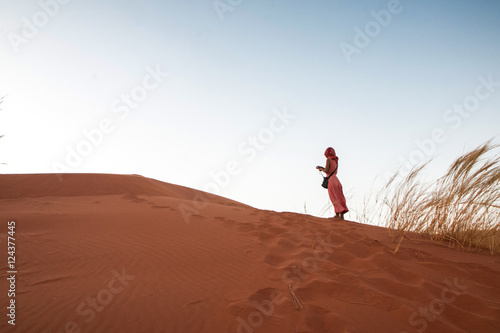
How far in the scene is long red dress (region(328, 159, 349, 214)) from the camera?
6.76 m

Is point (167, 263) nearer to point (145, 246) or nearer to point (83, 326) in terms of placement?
point (145, 246)

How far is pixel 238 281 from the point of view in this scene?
2488 mm

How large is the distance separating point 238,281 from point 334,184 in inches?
200

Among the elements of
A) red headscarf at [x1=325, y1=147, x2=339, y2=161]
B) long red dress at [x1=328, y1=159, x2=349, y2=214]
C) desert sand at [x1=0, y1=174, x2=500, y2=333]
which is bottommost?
desert sand at [x1=0, y1=174, x2=500, y2=333]

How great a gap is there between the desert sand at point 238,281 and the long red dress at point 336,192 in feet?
7.95

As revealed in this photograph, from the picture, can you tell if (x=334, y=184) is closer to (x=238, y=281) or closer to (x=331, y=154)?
(x=331, y=154)

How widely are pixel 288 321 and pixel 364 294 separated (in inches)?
29.1

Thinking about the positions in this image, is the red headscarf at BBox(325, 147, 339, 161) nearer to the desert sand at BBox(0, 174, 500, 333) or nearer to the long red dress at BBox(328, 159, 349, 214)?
the long red dress at BBox(328, 159, 349, 214)

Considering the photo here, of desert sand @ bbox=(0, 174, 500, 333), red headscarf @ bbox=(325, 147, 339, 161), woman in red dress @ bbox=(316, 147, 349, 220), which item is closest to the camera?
desert sand @ bbox=(0, 174, 500, 333)

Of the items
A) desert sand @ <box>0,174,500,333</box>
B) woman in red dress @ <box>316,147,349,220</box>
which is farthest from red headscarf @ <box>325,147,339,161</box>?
desert sand @ <box>0,174,500,333</box>

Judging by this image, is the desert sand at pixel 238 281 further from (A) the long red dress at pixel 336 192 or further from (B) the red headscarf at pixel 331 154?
(B) the red headscarf at pixel 331 154

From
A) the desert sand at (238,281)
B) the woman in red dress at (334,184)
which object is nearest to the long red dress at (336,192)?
the woman in red dress at (334,184)

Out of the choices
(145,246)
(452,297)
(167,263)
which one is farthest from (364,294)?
(145,246)

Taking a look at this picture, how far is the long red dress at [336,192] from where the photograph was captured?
6762 millimetres
